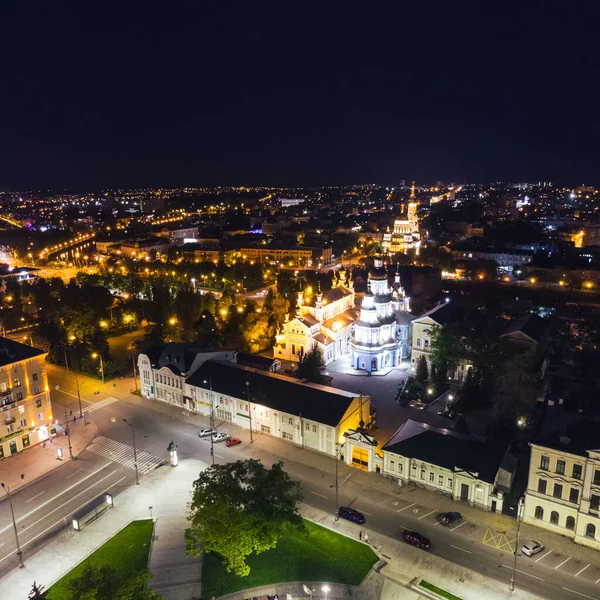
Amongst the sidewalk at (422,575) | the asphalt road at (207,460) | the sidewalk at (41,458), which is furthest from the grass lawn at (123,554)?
the sidewalk at (422,575)

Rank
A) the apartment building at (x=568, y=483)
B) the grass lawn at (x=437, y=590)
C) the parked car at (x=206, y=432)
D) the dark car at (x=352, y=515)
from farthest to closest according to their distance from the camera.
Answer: the parked car at (x=206, y=432) → the dark car at (x=352, y=515) → the apartment building at (x=568, y=483) → the grass lawn at (x=437, y=590)

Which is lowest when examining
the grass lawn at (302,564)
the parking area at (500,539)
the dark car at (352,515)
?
the grass lawn at (302,564)

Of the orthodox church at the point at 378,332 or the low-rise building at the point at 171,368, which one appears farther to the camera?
the orthodox church at the point at 378,332

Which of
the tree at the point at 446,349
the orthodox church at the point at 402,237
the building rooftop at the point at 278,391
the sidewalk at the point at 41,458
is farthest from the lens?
the orthodox church at the point at 402,237

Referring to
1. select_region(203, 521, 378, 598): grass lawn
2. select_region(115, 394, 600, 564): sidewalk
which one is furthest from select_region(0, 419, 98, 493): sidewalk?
select_region(203, 521, 378, 598): grass lawn

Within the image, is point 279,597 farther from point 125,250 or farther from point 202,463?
point 125,250

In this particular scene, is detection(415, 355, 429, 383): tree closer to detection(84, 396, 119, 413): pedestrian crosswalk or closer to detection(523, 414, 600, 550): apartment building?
detection(523, 414, 600, 550): apartment building

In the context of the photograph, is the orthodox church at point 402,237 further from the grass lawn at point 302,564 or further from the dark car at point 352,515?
the grass lawn at point 302,564
